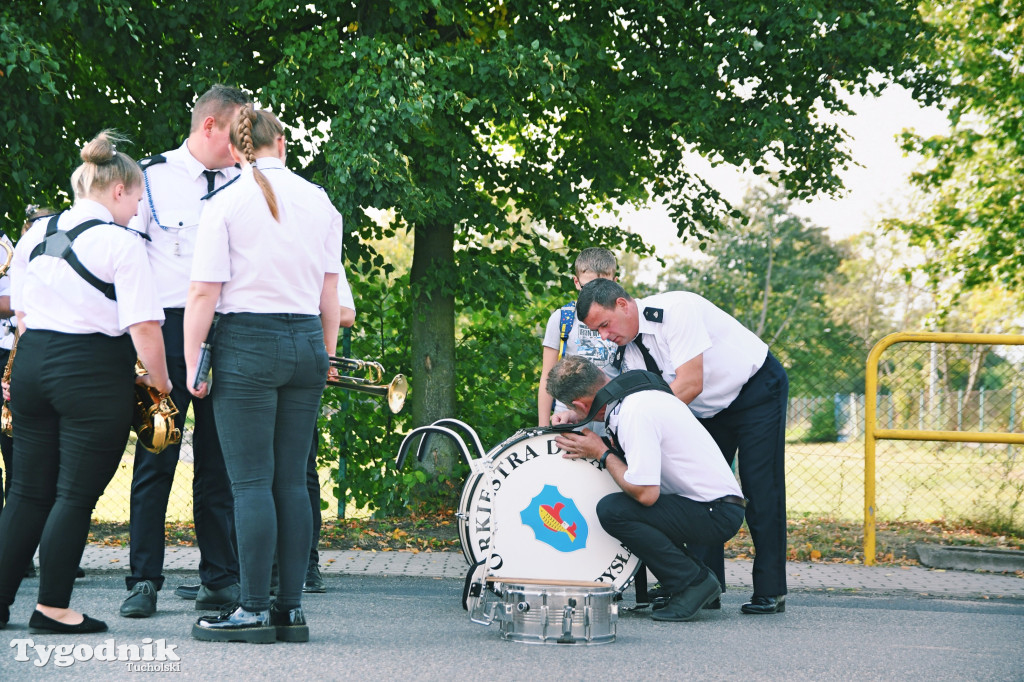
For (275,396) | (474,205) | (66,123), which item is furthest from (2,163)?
(275,396)

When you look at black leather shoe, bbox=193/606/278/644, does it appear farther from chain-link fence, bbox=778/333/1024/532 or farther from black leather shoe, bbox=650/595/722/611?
chain-link fence, bbox=778/333/1024/532

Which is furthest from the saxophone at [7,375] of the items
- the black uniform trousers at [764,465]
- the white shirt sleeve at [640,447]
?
the black uniform trousers at [764,465]

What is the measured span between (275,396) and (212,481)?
1000mm

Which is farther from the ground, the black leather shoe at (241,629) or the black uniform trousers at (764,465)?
the black uniform trousers at (764,465)

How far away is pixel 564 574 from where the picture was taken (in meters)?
5.22

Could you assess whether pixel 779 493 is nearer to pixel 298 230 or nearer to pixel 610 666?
pixel 610 666

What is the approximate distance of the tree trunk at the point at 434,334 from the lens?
9.25m

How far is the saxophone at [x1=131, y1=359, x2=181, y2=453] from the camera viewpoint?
455cm

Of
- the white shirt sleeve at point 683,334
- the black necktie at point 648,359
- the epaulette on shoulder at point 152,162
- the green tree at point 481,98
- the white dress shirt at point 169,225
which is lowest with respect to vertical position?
the black necktie at point 648,359

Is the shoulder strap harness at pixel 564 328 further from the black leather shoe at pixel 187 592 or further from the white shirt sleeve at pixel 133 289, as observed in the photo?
the white shirt sleeve at pixel 133 289

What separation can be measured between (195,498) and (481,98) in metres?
4.39

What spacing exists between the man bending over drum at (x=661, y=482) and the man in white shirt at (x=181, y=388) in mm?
1641

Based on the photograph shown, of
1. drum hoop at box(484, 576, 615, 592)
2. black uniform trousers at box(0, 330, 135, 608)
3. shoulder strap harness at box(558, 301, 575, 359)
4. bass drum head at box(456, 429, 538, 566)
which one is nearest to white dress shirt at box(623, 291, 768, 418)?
shoulder strap harness at box(558, 301, 575, 359)

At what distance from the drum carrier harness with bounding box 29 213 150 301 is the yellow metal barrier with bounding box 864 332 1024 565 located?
5.53 metres
